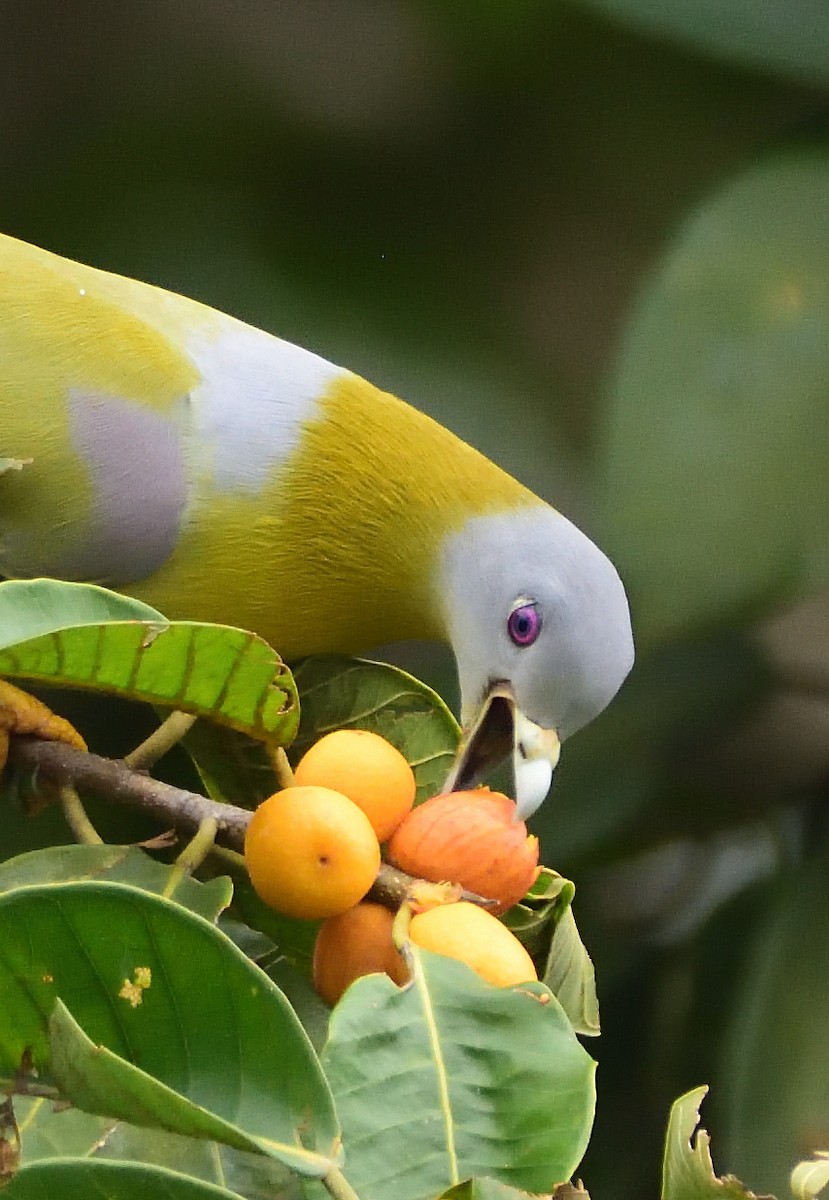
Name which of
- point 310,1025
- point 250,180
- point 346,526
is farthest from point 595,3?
point 310,1025

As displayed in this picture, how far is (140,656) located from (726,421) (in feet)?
3.69

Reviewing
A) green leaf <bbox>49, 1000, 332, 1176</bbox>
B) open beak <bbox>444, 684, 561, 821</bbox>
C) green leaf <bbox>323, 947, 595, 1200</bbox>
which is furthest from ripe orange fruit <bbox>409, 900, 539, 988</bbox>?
open beak <bbox>444, 684, 561, 821</bbox>

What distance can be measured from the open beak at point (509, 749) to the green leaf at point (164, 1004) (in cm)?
42

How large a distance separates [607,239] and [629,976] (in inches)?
39.4

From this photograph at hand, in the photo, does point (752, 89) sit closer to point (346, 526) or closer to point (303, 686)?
point (346, 526)

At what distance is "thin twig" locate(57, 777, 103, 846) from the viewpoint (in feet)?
2.16

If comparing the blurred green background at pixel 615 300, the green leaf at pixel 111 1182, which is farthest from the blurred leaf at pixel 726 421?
the green leaf at pixel 111 1182

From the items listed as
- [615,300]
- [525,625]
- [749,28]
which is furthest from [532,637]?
[749,28]

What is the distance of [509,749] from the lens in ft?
3.35

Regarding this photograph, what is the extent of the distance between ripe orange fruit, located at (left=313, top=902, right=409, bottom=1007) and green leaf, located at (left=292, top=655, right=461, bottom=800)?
25 cm

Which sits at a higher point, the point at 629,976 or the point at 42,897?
the point at 42,897

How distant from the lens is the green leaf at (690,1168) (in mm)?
509

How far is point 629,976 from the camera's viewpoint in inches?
61.5

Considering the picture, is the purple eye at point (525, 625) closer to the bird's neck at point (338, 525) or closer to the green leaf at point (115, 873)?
the bird's neck at point (338, 525)
